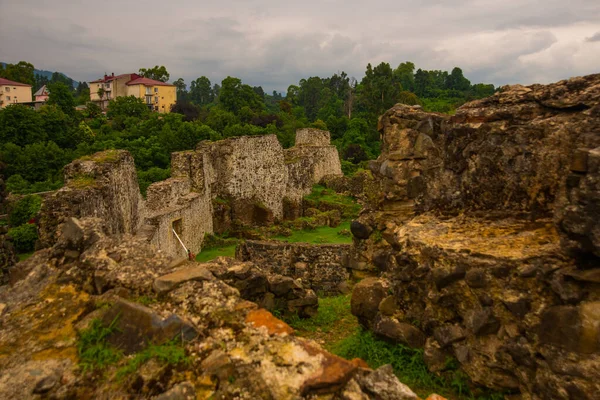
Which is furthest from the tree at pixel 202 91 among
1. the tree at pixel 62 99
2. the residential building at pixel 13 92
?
the tree at pixel 62 99

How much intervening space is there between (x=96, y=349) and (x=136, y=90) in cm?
7279

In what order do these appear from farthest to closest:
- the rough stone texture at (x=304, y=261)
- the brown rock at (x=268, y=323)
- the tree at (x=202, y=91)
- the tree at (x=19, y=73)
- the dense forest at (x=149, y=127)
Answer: the tree at (x=202, y=91)
the tree at (x=19, y=73)
the dense forest at (x=149, y=127)
the rough stone texture at (x=304, y=261)
the brown rock at (x=268, y=323)

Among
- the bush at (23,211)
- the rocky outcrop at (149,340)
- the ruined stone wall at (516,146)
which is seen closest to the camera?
the rocky outcrop at (149,340)

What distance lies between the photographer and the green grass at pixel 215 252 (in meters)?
14.9

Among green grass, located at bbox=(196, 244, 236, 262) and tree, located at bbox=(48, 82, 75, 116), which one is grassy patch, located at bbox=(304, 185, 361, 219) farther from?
tree, located at bbox=(48, 82, 75, 116)

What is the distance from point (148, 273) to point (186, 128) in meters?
30.4

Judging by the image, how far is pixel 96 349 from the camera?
329cm

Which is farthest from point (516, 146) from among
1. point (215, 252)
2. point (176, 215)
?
point (215, 252)

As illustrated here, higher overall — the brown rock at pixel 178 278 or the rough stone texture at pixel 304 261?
the brown rock at pixel 178 278

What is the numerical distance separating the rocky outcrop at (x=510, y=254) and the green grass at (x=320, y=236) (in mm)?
10705

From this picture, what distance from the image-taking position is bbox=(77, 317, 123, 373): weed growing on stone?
3.19 metres

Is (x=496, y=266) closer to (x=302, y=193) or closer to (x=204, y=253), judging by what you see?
(x=204, y=253)

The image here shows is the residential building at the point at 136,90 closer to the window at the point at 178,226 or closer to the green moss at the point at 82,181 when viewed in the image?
the window at the point at 178,226

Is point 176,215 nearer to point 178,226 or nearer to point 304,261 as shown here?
point 178,226
